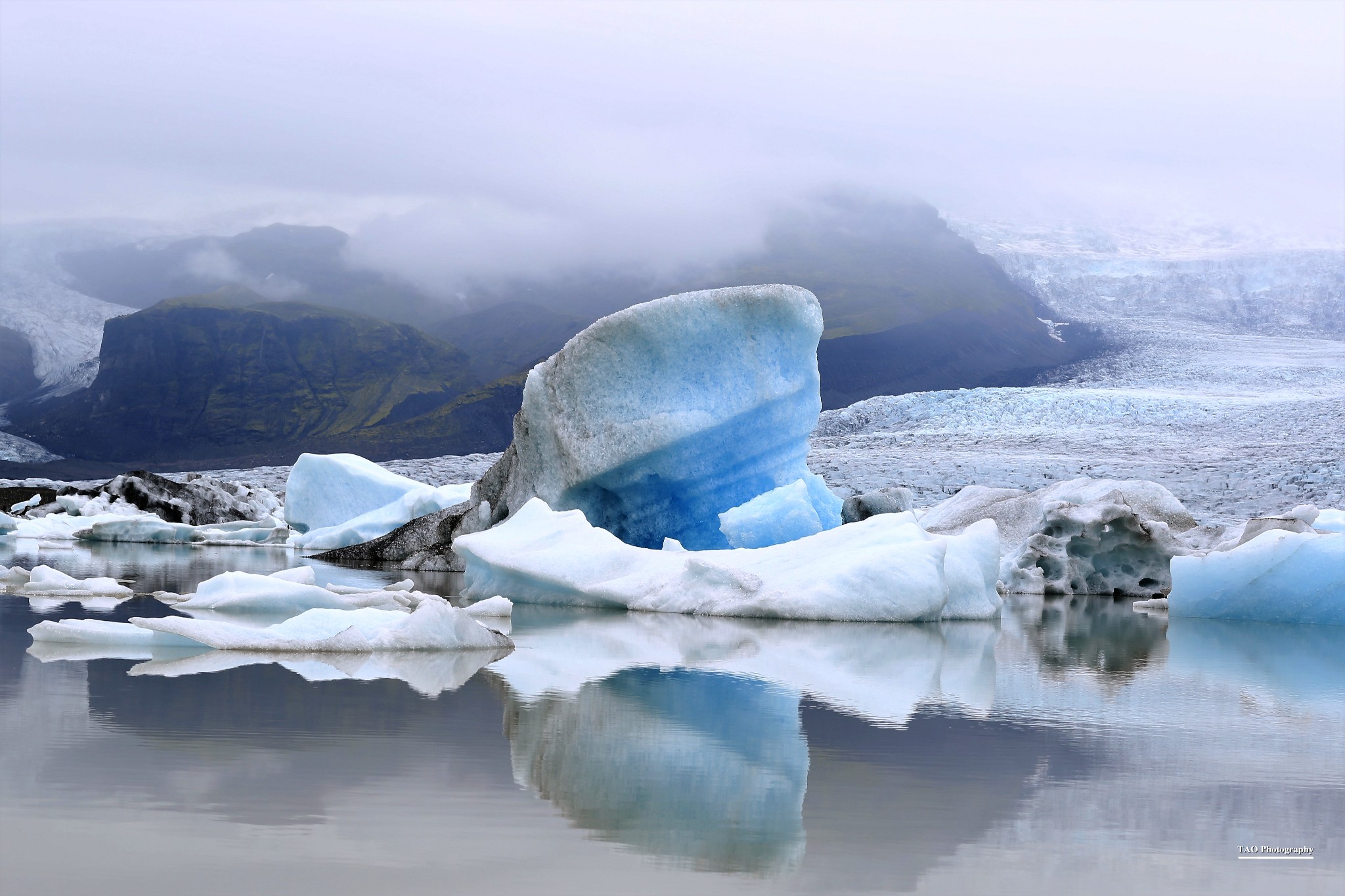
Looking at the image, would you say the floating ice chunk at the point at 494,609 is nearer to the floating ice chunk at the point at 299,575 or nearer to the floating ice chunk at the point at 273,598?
the floating ice chunk at the point at 273,598

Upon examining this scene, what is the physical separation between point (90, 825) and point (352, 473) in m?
15.9

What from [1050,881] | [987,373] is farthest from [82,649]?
[987,373]

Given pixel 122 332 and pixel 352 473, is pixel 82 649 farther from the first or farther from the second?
pixel 122 332

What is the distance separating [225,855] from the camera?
1.94 meters

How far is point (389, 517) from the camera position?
1591 cm

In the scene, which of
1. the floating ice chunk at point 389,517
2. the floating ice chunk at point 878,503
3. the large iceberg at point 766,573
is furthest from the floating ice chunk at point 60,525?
the large iceberg at point 766,573

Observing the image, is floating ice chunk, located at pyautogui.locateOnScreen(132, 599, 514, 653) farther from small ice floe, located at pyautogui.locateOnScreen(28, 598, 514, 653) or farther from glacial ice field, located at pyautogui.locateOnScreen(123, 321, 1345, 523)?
glacial ice field, located at pyautogui.locateOnScreen(123, 321, 1345, 523)

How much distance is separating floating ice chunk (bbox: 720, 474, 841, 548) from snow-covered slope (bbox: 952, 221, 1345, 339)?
48.2 metres

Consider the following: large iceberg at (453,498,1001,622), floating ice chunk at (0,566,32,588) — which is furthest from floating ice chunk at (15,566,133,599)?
large iceberg at (453,498,1001,622)

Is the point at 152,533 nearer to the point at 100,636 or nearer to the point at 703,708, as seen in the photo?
the point at 100,636

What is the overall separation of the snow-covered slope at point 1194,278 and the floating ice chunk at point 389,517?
4606 cm

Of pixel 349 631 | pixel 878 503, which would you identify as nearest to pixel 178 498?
pixel 878 503

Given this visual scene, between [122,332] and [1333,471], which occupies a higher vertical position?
[1333,471]

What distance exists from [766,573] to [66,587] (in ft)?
13.2
